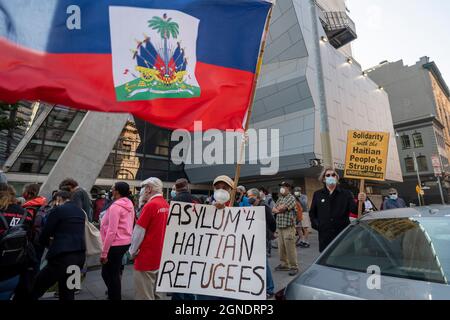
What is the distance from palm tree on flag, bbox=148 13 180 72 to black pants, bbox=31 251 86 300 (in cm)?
259

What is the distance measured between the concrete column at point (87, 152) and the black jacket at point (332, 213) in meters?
13.1

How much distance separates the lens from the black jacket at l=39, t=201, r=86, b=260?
10.7 ft

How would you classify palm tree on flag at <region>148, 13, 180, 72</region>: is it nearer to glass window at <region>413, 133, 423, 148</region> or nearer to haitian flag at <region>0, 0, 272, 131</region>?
haitian flag at <region>0, 0, 272, 131</region>

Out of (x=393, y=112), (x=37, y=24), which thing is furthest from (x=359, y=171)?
(x=393, y=112)

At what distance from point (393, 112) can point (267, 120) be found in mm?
31969

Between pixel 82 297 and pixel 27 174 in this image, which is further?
pixel 27 174

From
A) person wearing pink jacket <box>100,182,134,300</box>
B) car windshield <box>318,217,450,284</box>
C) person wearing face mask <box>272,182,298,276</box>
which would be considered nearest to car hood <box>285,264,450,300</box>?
car windshield <box>318,217,450,284</box>

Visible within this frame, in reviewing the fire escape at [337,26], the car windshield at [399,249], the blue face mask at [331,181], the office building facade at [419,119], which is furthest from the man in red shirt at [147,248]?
the office building facade at [419,119]

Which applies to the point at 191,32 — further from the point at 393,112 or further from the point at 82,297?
the point at 393,112

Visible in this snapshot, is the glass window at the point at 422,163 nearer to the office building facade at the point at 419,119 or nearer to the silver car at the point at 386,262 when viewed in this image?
the office building facade at the point at 419,119

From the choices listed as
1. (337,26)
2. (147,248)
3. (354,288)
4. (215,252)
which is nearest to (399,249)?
(354,288)

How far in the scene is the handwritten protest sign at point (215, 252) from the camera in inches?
92.4

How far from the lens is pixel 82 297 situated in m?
4.52

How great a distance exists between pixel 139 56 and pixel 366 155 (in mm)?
4123
